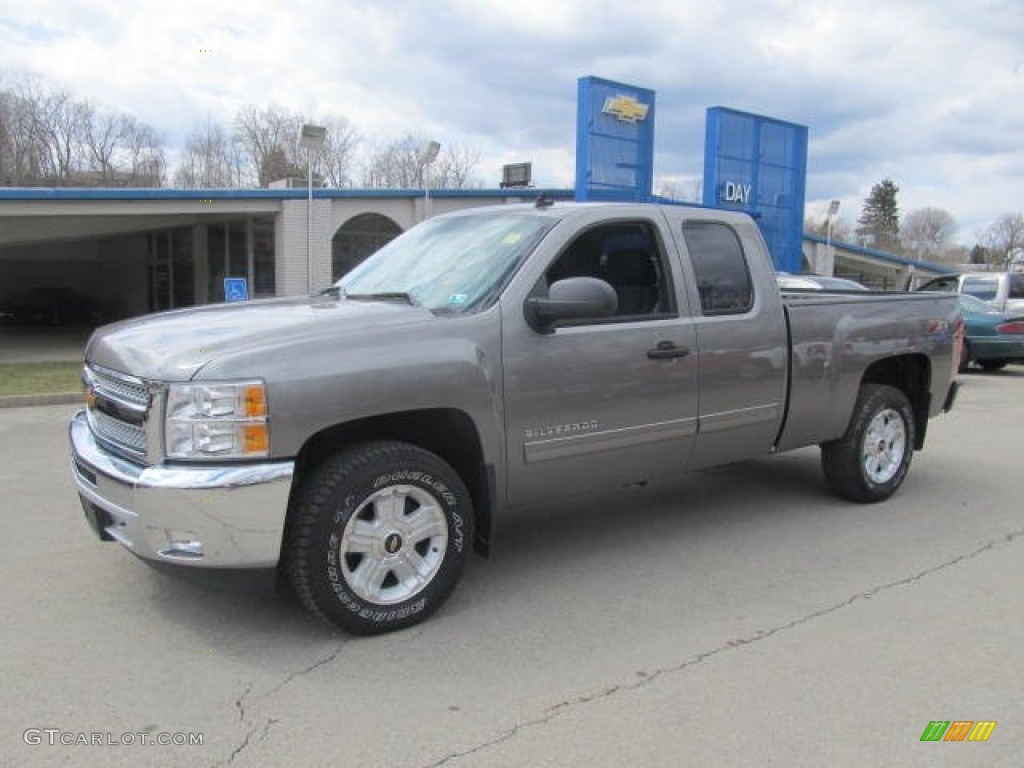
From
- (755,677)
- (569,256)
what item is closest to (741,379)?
(569,256)

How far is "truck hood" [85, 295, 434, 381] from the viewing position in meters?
3.51

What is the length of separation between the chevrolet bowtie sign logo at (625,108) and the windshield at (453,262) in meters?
14.9

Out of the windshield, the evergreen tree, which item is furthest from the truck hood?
the evergreen tree

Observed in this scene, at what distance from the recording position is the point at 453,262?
459 centimetres

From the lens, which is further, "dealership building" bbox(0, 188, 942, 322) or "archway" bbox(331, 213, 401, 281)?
"archway" bbox(331, 213, 401, 281)

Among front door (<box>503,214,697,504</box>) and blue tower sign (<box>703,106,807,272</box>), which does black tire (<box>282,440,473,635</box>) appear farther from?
blue tower sign (<box>703,106,807,272</box>)

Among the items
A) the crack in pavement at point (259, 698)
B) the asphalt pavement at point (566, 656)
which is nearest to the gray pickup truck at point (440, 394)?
the crack in pavement at point (259, 698)

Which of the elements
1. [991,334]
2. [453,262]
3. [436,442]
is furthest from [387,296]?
[991,334]

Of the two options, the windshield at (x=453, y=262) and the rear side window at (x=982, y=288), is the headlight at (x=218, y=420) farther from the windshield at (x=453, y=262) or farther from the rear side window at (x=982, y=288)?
the rear side window at (x=982, y=288)

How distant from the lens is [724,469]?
7.20 metres

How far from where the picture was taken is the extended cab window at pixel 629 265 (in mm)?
4641

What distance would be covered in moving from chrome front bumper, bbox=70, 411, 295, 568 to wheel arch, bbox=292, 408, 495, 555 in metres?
0.24

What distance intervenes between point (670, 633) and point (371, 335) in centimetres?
→ 187

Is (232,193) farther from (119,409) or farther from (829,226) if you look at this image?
(829,226)
